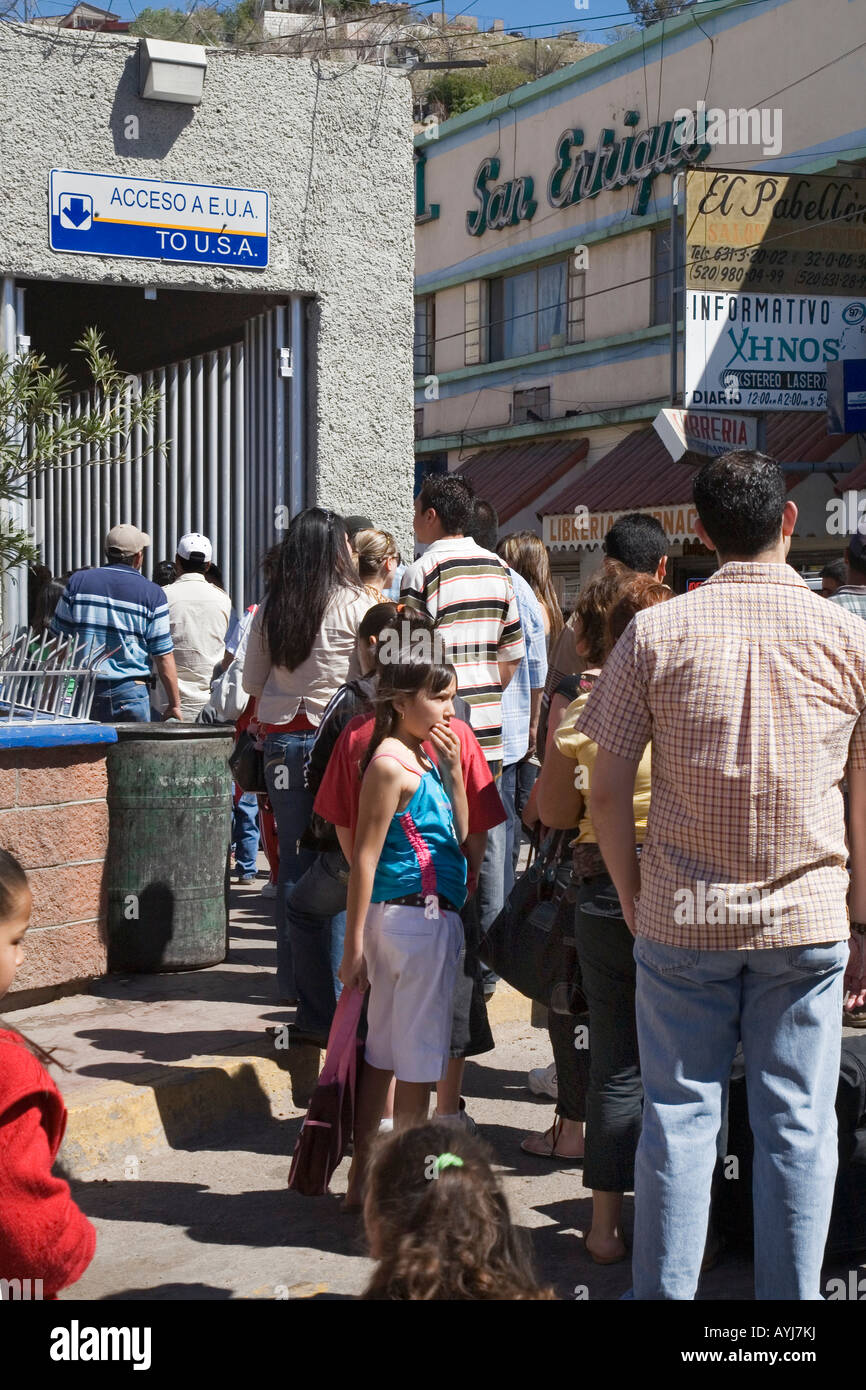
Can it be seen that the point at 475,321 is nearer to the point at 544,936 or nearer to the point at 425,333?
the point at 425,333

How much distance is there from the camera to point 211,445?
340 inches

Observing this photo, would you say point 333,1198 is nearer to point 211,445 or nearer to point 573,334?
point 211,445

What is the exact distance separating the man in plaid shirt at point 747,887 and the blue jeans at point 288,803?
2.59 metres

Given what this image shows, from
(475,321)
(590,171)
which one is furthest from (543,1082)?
(475,321)

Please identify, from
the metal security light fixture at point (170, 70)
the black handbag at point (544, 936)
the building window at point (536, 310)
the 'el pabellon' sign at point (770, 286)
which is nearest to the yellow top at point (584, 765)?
the black handbag at point (544, 936)

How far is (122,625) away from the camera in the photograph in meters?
7.64

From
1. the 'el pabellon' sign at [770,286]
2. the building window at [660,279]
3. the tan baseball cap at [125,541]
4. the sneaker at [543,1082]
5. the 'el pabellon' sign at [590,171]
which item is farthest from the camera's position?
the building window at [660,279]

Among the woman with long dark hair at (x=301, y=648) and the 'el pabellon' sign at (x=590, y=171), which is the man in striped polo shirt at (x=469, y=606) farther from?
the 'el pabellon' sign at (x=590, y=171)

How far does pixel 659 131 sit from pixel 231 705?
18.2 m

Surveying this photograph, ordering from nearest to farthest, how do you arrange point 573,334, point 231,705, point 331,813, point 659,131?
point 331,813 < point 231,705 < point 659,131 < point 573,334

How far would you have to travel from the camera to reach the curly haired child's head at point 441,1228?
7.23ft

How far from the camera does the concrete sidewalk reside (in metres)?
4.90
